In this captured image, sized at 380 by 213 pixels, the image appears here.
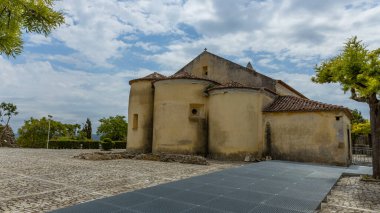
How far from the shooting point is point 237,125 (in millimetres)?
19094

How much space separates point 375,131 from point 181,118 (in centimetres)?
1233

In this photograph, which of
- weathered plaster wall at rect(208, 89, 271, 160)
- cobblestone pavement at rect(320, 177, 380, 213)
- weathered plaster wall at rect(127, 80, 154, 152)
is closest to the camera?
cobblestone pavement at rect(320, 177, 380, 213)

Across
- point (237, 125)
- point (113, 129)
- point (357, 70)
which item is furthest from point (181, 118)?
point (113, 129)

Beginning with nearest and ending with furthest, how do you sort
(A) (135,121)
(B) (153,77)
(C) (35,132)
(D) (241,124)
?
(D) (241,124)
(B) (153,77)
(A) (135,121)
(C) (35,132)

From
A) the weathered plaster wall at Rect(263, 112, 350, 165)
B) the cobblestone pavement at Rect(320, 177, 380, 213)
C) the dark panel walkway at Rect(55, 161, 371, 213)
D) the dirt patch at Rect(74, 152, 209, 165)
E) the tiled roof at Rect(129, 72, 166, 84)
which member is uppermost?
the tiled roof at Rect(129, 72, 166, 84)

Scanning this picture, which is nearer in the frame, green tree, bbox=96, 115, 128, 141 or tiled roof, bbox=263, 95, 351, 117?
tiled roof, bbox=263, 95, 351, 117

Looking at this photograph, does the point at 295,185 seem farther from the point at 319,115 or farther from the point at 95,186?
the point at 319,115

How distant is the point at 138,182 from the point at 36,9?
678 cm

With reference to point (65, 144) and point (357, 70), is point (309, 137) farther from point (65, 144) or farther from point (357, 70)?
point (65, 144)

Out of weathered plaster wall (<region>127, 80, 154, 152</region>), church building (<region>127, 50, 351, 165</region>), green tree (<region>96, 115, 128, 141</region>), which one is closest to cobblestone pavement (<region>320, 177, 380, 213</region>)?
church building (<region>127, 50, 351, 165</region>)

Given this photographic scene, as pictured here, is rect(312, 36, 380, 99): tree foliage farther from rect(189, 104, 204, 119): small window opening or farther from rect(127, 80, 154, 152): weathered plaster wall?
rect(127, 80, 154, 152): weathered plaster wall

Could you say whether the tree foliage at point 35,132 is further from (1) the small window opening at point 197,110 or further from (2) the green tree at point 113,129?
(1) the small window opening at point 197,110

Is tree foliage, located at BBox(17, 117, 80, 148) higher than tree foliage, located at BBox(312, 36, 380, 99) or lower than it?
lower

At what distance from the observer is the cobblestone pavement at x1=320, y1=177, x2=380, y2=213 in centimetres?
690
